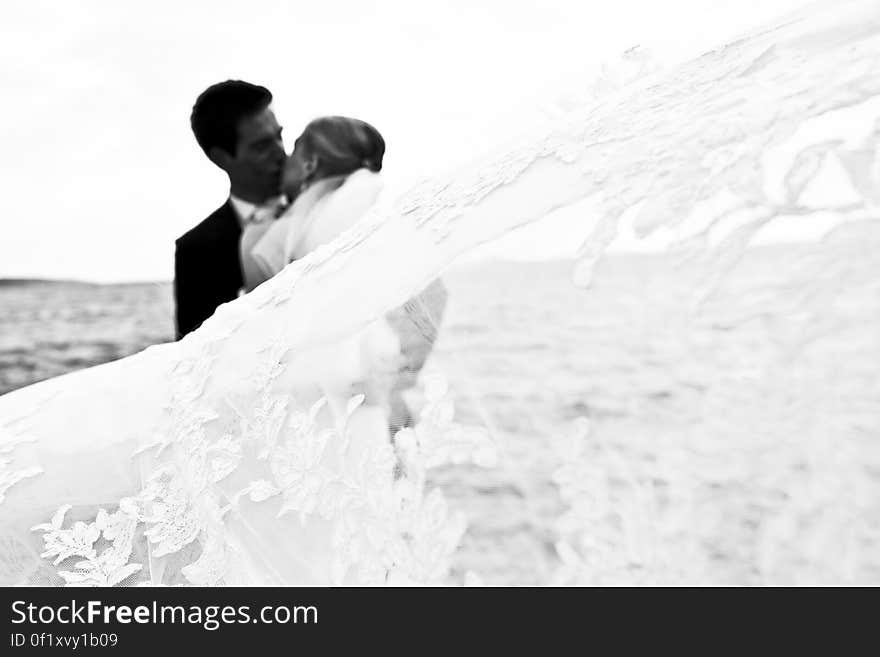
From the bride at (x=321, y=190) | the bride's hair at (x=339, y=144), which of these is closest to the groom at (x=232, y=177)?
the bride at (x=321, y=190)

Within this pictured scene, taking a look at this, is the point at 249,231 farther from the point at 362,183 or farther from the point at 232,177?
the point at 362,183

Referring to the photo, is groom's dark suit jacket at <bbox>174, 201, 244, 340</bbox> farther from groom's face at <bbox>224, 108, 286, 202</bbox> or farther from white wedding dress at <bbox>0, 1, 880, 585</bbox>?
white wedding dress at <bbox>0, 1, 880, 585</bbox>

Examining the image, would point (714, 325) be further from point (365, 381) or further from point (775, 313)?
point (365, 381)

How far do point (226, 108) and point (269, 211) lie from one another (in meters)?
0.39

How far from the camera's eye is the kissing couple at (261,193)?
1965mm

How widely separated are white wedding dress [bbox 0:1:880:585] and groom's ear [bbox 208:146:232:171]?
77.9 inches

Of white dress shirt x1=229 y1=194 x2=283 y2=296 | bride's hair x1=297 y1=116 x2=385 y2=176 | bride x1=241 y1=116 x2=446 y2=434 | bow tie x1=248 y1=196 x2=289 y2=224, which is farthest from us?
bow tie x1=248 y1=196 x2=289 y2=224

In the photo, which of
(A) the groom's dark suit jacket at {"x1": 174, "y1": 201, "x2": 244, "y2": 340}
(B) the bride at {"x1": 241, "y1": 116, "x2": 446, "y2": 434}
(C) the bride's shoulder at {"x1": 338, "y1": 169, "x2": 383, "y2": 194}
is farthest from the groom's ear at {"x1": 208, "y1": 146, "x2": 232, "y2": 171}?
(C) the bride's shoulder at {"x1": 338, "y1": 169, "x2": 383, "y2": 194}

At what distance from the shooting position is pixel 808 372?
1.51ft

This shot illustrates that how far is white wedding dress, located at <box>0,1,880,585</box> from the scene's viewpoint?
53 cm

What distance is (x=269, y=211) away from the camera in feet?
8.25

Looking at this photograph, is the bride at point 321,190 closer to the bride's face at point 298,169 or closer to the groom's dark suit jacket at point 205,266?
the bride's face at point 298,169

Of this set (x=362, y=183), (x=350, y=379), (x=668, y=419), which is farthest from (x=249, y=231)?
(x=668, y=419)
